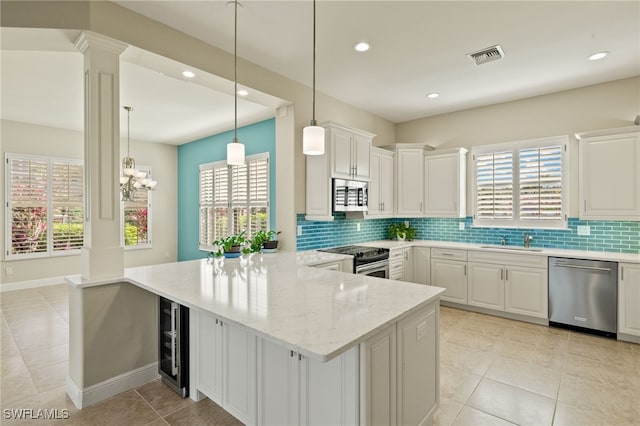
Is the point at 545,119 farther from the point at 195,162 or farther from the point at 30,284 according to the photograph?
the point at 30,284

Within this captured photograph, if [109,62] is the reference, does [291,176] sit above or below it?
below

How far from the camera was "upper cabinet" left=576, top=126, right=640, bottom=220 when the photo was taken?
3.56 metres

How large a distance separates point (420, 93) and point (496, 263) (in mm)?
2484

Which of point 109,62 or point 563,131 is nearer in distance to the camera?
point 109,62

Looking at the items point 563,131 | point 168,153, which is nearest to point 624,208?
point 563,131

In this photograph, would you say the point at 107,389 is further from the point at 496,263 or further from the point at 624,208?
the point at 624,208

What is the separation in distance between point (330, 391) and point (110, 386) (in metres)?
1.97

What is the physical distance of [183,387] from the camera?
2.46 m

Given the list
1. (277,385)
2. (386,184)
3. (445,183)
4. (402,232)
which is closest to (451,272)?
(402,232)

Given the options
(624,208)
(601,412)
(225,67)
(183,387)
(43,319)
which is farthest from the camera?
(43,319)

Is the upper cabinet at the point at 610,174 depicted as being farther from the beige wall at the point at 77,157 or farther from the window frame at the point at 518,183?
the beige wall at the point at 77,157

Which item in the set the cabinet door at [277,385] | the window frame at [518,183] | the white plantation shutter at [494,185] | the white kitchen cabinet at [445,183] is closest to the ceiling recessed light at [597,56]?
the window frame at [518,183]

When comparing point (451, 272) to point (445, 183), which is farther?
point (445, 183)

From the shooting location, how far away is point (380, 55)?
3342 millimetres
